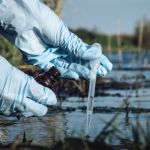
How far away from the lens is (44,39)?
292 cm

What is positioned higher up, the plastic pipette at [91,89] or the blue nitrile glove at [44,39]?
the blue nitrile glove at [44,39]

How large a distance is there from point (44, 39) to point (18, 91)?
603mm

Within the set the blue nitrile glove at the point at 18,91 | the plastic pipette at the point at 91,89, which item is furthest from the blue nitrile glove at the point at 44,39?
the blue nitrile glove at the point at 18,91

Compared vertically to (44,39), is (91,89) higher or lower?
lower

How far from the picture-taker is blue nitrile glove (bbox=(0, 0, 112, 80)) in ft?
8.97

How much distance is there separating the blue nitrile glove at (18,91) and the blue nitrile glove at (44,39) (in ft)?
1.08

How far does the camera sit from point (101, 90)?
6.64 metres

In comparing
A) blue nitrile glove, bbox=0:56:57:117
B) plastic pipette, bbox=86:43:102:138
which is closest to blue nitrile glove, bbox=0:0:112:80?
plastic pipette, bbox=86:43:102:138

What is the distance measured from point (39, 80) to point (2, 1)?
80cm

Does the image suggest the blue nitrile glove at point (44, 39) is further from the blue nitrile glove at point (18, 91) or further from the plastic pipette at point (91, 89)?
the blue nitrile glove at point (18, 91)

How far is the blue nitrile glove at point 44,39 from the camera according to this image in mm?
2734

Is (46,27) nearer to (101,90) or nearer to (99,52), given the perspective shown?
A: (99,52)

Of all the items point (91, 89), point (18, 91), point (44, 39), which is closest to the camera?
point (18, 91)

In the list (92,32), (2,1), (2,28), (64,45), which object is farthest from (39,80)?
(92,32)
